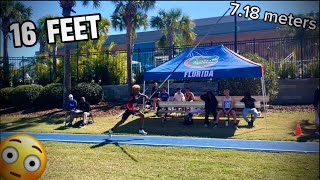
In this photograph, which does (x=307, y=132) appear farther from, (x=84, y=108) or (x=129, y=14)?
(x=129, y=14)

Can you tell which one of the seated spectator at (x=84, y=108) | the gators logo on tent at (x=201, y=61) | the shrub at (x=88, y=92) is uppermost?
the gators logo on tent at (x=201, y=61)

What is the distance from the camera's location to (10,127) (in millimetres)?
10938

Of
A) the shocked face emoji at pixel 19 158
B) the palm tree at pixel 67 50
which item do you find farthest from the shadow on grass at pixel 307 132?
the palm tree at pixel 67 50

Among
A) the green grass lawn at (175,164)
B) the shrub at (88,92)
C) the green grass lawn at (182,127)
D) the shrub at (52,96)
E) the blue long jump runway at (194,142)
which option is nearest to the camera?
the green grass lawn at (175,164)

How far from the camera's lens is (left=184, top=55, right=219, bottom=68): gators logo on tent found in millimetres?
11484

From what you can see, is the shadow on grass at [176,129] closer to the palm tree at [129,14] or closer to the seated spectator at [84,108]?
the seated spectator at [84,108]

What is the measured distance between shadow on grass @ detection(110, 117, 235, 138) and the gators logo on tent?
1.98 metres

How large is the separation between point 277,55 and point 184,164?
11.2m

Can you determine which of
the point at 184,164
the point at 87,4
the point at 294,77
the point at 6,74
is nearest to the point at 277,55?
the point at 294,77

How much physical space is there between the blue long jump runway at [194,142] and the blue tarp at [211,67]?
9.62ft

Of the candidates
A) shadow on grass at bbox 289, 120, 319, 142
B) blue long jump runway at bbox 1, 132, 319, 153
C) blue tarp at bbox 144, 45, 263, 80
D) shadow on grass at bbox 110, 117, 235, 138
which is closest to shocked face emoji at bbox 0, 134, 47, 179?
blue long jump runway at bbox 1, 132, 319, 153

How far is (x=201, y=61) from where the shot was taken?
1178 centimetres

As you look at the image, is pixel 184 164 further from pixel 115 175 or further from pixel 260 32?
pixel 260 32

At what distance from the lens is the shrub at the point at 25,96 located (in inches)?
543
